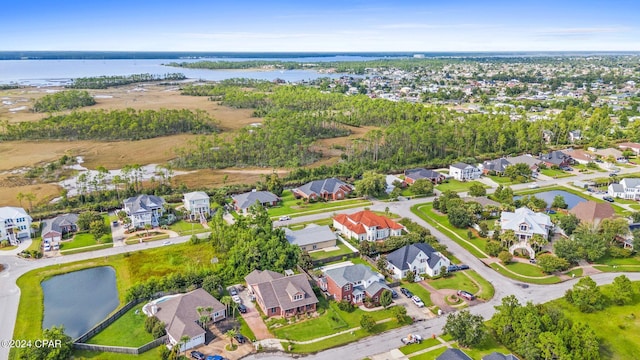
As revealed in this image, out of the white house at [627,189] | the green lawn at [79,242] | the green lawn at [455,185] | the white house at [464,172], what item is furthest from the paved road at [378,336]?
the white house at [627,189]

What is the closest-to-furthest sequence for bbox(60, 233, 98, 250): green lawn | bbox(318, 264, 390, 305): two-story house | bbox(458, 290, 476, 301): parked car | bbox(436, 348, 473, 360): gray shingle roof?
bbox(436, 348, 473, 360): gray shingle roof < bbox(318, 264, 390, 305): two-story house < bbox(458, 290, 476, 301): parked car < bbox(60, 233, 98, 250): green lawn

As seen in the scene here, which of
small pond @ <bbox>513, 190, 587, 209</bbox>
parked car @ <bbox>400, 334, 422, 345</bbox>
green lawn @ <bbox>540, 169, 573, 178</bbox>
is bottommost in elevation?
small pond @ <bbox>513, 190, 587, 209</bbox>

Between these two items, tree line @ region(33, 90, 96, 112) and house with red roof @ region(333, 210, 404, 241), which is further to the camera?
tree line @ region(33, 90, 96, 112)

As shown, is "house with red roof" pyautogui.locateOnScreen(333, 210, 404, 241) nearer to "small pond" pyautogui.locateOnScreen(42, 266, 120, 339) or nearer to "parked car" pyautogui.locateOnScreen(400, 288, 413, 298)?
Result: "parked car" pyautogui.locateOnScreen(400, 288, 413, 298)

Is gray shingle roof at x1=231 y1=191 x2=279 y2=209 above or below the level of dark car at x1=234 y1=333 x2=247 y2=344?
above

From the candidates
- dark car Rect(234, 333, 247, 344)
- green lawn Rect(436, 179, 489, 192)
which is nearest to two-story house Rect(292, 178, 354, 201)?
green lawn Rect(436, 179, 489, 192)

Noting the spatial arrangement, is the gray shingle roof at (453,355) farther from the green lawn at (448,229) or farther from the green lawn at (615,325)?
the green lawn at (448,229)

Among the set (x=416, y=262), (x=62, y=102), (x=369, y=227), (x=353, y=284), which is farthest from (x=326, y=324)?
(x=62, y=102)

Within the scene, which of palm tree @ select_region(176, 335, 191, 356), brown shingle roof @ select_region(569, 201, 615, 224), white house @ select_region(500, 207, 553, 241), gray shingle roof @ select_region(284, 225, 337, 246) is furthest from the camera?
brown shingle roof @ select_region(569, 201, 615, 224)
